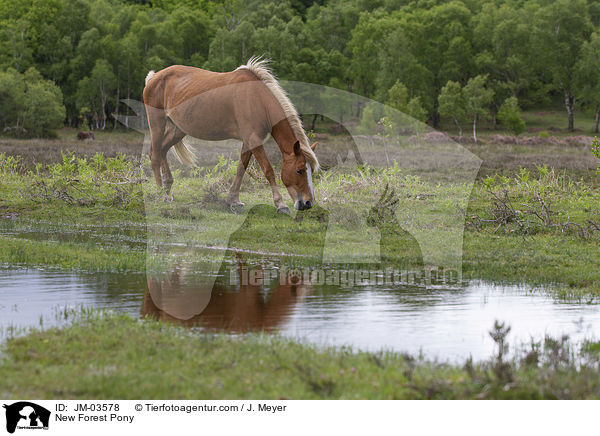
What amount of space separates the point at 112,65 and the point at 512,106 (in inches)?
1563

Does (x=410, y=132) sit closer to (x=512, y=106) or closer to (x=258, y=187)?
(x=512, y=106)

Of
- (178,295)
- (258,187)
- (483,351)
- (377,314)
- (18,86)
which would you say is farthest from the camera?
(18,86)

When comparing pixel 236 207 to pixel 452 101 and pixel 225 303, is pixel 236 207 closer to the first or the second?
pixel 225 303

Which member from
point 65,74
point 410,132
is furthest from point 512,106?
point 65,74

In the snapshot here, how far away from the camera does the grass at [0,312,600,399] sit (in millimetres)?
5125

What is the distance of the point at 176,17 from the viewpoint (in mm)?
90812

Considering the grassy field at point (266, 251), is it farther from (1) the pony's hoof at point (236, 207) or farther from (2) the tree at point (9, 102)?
(2) the tree at point (9, 102)

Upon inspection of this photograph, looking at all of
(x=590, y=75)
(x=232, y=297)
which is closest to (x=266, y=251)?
(x=232, y=297)

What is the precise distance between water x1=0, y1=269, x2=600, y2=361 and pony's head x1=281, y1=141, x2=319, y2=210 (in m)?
4.09

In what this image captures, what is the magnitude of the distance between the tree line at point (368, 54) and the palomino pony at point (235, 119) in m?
45.4

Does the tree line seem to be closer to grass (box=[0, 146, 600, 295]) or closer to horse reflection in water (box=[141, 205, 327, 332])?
grass (box=[0, 146, 600, 295])

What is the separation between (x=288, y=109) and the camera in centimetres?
1388
